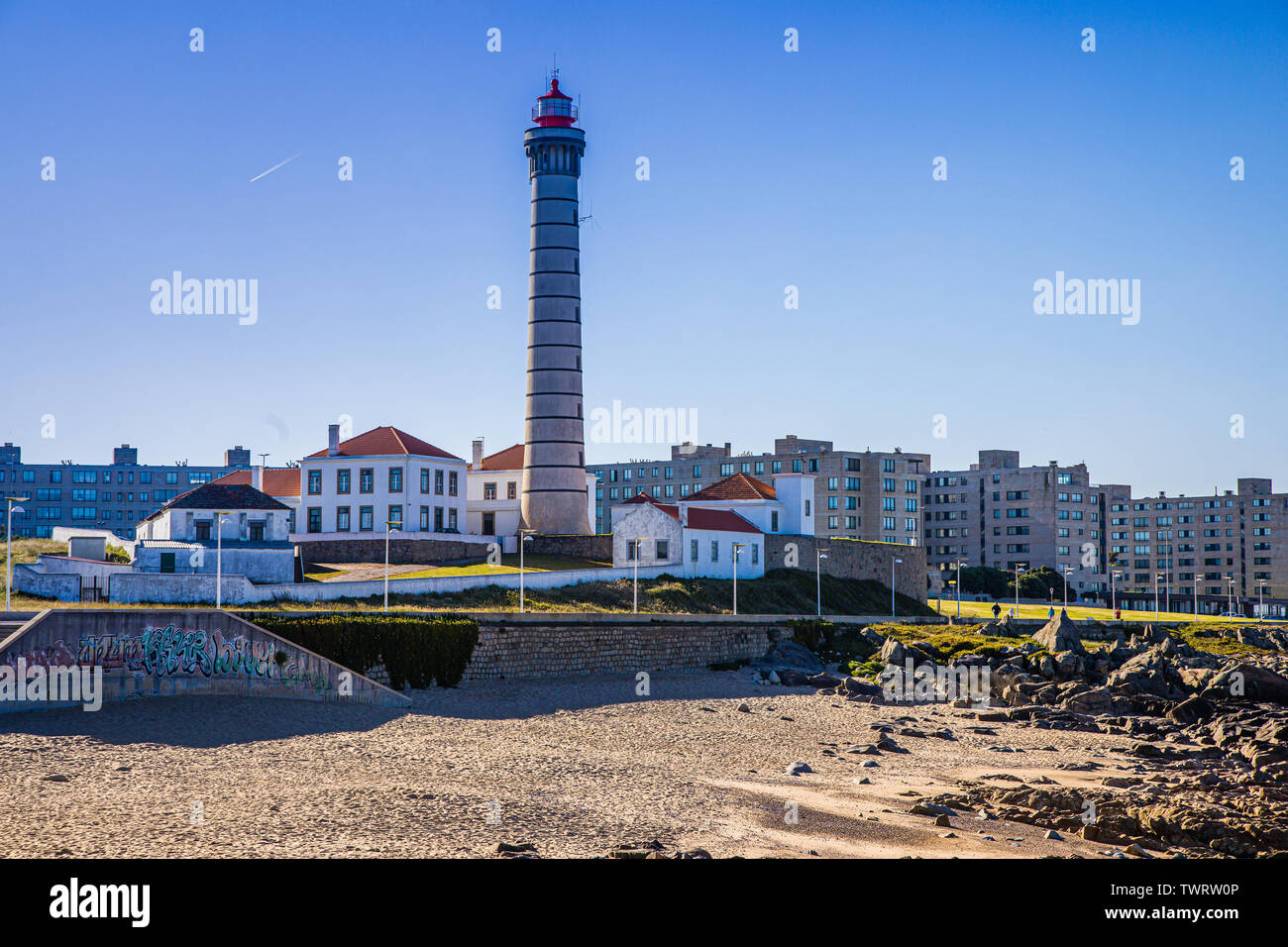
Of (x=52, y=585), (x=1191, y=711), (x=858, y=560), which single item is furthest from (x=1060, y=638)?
(x=52, y=585)

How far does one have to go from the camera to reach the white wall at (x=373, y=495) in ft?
222

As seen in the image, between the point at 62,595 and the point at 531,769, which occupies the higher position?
the point at 62,595

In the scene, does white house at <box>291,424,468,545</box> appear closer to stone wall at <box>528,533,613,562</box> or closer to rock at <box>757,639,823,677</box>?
stone wall at <box>528,533,613,562</box>

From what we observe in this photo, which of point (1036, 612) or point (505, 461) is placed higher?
point (505, 461)

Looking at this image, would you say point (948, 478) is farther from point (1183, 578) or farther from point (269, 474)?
point (269, 474)

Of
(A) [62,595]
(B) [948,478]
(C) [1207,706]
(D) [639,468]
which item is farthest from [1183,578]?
(A) [62,595]

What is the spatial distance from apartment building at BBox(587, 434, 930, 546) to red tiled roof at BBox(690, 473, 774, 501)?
4031cm

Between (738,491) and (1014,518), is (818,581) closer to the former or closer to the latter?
(738,491)

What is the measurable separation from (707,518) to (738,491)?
30.7 feet

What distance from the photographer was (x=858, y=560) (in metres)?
84.9

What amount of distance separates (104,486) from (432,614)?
118 meters

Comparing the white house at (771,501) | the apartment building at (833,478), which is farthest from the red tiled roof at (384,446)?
the apartment building at (833,478)

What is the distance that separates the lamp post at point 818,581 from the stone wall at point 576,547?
1234 cm
